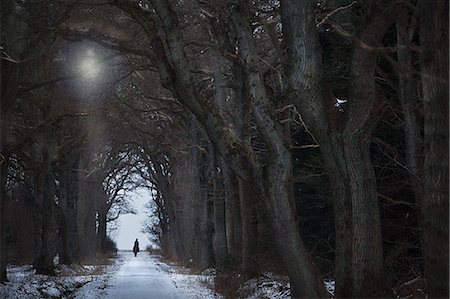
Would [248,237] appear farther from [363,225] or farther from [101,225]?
[101,225]

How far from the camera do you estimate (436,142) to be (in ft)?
24.3

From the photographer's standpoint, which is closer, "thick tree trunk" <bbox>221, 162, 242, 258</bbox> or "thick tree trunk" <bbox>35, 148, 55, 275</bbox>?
"thick tree trunk" <bbox>221, 162, 242, 258</bbox>

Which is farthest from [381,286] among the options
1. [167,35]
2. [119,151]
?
[119,151]

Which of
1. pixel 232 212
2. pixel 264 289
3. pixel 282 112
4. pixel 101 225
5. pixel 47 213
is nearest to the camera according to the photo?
pixel 282 112

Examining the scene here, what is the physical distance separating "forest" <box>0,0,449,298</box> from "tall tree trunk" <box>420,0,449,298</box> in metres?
0.02

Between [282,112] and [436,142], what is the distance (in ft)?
29.6

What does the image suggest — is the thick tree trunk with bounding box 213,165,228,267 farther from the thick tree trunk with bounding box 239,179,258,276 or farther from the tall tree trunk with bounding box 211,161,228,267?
the thick tree trunk with bounding box 239,179,258,276

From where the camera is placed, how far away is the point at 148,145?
37.8 metres

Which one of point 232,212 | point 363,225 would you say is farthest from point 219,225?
point 363,225

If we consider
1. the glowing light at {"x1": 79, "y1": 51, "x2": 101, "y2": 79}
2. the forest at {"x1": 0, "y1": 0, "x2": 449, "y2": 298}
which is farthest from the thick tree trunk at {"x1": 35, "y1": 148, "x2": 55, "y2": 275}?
the glowing light at {"x1": 79, "y1": 51, "x2": 101, "y2": 79}

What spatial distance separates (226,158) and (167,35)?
2.51 metres

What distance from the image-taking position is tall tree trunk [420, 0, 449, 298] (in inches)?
289

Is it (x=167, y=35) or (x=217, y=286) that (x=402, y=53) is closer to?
(x=167, y=35)

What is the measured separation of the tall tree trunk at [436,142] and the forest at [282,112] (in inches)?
0.6
